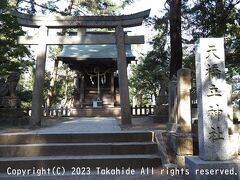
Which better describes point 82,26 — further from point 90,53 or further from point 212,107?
point 212,107

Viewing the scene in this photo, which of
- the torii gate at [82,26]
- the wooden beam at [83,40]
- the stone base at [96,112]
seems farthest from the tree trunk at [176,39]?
the stone base at [96,112]

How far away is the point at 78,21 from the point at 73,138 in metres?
5.54

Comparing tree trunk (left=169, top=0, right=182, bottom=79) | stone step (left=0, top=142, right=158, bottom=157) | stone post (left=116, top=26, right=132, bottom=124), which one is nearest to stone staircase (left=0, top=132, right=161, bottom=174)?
stone step (left=0, top=142, right=158, bottom=157)

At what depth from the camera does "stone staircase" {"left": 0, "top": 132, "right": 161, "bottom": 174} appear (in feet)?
22.4

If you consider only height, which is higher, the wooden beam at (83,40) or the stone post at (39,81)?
the wooden beam at (83,40)

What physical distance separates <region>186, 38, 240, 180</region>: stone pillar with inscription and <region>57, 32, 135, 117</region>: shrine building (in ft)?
42.7

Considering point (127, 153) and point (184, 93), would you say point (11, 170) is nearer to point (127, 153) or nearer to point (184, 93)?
point (127, 153)

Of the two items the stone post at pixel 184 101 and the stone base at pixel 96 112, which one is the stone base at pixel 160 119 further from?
the stone base at pixel 96 112

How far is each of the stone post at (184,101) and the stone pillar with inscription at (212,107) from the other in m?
1.55

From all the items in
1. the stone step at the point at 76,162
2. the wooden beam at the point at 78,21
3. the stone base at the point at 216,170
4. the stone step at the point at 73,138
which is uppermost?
the wooden beam at the point at 78,21

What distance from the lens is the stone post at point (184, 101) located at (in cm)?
698

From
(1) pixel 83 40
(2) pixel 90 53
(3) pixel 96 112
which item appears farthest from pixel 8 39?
(3) pixel 96 112

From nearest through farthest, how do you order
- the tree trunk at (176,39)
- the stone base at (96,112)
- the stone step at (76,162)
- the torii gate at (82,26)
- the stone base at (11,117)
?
the stone step at (76,162)
the torii gate at (82,26)
the stone base at (11,117)
the tree trunk at (176,39)
the stone base at (96,112)

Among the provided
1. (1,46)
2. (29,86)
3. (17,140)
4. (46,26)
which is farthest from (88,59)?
(29,86)
